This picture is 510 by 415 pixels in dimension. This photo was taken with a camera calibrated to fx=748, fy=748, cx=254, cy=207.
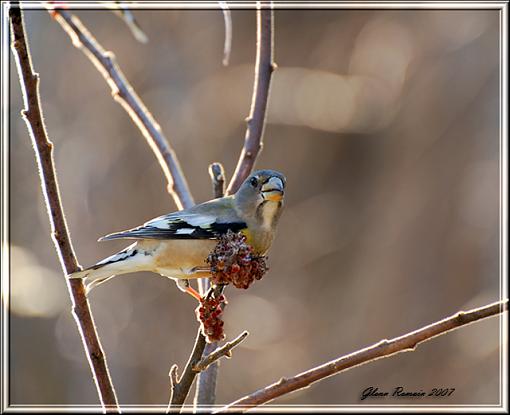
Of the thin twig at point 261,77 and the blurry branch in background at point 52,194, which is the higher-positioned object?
the thin twig at point 261,77

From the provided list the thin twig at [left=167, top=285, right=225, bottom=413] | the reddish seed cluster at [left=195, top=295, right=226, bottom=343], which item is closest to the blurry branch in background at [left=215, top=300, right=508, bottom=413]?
the thin twig at [left=167, top=285, right=225, bottom=413]

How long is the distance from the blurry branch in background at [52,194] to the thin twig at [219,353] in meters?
0.22

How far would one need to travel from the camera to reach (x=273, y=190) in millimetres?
2787

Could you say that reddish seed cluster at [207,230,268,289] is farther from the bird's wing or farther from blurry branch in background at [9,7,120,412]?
the bird's wing

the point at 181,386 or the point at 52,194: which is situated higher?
the point at 52,194

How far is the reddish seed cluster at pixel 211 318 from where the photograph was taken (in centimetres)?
188

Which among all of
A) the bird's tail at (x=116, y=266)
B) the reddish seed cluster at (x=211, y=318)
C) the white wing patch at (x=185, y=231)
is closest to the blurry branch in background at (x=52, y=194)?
the reddish seed cluster at (x=211, y=318)

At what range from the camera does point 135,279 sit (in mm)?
8281

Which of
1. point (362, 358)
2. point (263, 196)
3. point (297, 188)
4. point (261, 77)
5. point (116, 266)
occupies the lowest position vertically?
point (362, 358)

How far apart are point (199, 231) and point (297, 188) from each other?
598 centimetres

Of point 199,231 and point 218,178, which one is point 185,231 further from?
point 218,178

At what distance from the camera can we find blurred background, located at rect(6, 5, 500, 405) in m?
7.89

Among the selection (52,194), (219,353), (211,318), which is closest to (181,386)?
(219,353)

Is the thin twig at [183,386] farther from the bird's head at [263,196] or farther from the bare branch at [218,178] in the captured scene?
Result: the bird's head at [263,196]
